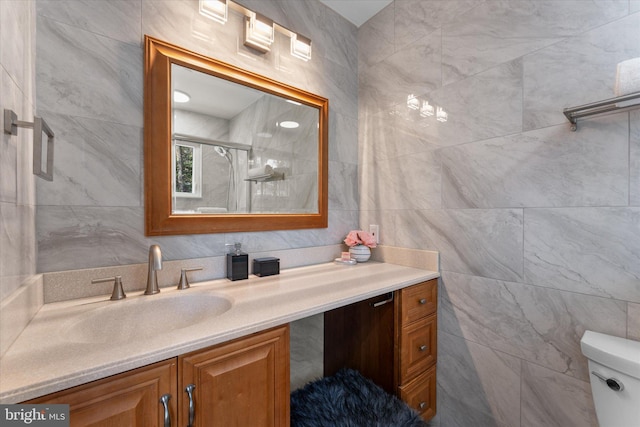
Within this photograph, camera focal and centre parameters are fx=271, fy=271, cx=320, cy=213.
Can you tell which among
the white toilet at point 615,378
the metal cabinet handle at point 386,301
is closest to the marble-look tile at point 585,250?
the white toilet at point 615,378

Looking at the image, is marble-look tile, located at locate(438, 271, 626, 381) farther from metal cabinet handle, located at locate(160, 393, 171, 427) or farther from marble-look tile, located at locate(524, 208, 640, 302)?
metal cabinet handle, located at locate(160, 393, 171, 427)

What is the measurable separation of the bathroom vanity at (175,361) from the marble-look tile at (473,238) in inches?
20.2

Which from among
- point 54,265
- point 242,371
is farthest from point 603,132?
point 54,265

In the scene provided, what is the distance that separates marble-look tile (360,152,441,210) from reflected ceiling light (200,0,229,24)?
1.21 m

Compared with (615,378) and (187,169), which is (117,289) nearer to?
(187,169)

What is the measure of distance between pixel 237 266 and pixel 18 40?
106cm

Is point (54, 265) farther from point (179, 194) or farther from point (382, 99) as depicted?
point (382, 99)

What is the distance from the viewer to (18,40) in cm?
80

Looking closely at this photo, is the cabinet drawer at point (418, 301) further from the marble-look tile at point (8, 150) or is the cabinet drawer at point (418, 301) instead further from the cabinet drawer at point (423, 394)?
the marble-look tile at point (8, 150)

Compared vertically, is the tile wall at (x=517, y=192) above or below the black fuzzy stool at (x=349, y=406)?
above

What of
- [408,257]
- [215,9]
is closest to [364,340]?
[408,257]

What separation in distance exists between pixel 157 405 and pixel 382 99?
1916mm

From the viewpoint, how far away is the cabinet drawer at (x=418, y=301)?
1349mm

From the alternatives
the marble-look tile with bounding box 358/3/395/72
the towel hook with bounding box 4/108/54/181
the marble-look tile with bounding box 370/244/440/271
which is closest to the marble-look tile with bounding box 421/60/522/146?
the marble-look tile with bounding box 358/3/395/72
